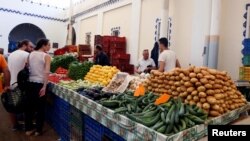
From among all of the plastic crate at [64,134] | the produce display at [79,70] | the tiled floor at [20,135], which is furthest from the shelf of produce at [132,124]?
the produce display at [79,70]

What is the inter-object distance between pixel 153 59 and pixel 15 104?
4.10 metres

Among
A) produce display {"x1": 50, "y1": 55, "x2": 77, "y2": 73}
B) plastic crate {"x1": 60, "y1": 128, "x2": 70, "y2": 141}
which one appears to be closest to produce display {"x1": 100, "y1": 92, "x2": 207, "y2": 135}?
plastic crate {"x1": 60, "y1": 128, "x2": 70, "y2": 141}

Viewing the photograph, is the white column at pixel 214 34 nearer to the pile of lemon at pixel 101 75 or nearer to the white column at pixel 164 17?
the white column at pixel 164 17

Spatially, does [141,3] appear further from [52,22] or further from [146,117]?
[52,22]

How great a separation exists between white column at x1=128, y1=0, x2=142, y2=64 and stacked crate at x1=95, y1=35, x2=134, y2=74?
26 cm

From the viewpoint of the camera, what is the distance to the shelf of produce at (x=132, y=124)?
80.4 inches

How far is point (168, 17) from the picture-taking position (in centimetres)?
751

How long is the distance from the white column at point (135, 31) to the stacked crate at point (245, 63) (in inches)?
160

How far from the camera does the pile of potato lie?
8.27ft

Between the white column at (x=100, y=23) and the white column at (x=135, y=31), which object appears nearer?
the white column at (x=135, y=31)

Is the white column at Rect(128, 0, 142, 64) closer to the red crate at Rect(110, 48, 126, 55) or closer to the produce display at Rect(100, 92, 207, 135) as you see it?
the red crate at Rect(110, 48, 126, 55)

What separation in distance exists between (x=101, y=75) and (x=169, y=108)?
2608mm

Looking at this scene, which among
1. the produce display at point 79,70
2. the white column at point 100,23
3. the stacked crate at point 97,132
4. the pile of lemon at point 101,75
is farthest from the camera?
the white column at point 100,23

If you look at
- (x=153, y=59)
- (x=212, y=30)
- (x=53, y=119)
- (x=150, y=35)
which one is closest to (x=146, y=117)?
(x=53, y=119)
